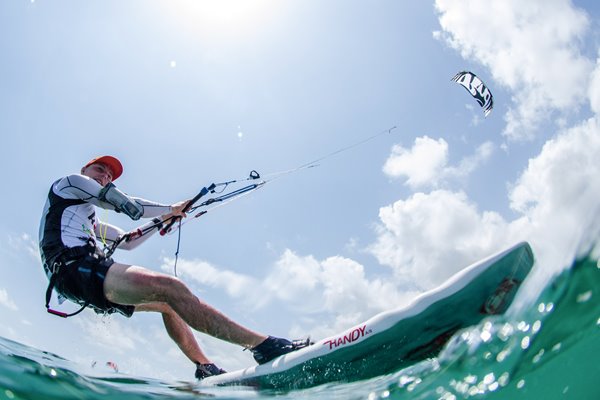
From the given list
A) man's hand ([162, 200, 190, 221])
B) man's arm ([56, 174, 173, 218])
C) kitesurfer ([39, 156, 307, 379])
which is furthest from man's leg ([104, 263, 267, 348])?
man's hand ([162, 200, 190, 221])

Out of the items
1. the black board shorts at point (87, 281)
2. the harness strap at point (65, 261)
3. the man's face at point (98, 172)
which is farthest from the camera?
the man's face at point (98, 172)

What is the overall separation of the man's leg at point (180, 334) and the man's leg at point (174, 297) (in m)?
1.18

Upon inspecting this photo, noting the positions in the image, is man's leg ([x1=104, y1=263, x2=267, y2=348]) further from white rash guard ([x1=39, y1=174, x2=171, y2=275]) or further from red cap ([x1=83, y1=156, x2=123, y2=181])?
red cap ([x1=83, y1=156, x2=123, y2=181])

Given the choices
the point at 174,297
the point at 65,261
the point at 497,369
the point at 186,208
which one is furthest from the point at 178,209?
the point at 497,369

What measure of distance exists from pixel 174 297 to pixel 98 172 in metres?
2.54

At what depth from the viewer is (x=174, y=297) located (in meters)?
5.13

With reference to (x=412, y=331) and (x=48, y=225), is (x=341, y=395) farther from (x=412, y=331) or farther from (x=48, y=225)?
(x=48, y=225)

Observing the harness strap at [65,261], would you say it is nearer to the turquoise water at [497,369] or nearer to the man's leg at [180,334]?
the turquoise water at [497,369]

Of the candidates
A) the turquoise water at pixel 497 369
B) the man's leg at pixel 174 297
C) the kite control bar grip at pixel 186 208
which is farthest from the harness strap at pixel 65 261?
the kite control bar grip at pixel 186 208

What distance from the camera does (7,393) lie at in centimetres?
549

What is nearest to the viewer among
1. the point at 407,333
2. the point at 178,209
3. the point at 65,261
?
the point at 407,333

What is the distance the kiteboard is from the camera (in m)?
4.19

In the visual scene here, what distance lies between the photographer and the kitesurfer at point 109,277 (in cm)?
512

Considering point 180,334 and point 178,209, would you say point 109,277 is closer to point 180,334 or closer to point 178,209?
point 180,334
